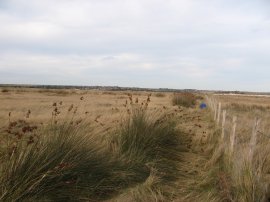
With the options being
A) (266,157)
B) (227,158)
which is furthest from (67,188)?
(266,157)

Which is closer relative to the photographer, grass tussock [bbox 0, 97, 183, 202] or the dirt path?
grass tussock [bbox 0, 97, 183, 202]

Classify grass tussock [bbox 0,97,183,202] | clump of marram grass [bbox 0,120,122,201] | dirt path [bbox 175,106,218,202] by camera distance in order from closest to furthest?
clump of marram grass [bbox 0,120,122,201]
grass tussock [bbox 0,97,183,202]
dirt path [bbox 175,106,218,202]

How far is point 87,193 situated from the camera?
512 cm

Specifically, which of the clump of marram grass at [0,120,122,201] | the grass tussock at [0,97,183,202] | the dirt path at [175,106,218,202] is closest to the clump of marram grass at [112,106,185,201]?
the grass tussock at [0,97,183,202]

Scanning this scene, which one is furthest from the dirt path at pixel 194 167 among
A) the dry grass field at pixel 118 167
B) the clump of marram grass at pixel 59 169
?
the clump of marram grass at pixel 59 169

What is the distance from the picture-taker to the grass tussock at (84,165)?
4566 millimetres

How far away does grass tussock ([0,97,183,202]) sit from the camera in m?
4.57

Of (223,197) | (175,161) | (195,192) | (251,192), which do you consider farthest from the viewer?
(175,161)

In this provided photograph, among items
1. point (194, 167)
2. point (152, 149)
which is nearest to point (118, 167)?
point (152, 149)

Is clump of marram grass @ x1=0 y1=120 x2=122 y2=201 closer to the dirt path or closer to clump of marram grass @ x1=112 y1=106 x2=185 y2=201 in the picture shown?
clump of marram grass @ x1=112 y1=106 x2=185 y2=201

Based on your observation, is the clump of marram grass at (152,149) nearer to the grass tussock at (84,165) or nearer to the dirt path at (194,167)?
the grass tussock at (84,165)

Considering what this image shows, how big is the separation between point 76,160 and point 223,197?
206 centimetres

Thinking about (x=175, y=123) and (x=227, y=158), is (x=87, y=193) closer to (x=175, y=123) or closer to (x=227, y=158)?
(x=227, y=158)

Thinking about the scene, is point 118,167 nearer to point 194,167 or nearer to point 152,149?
point 152,149
